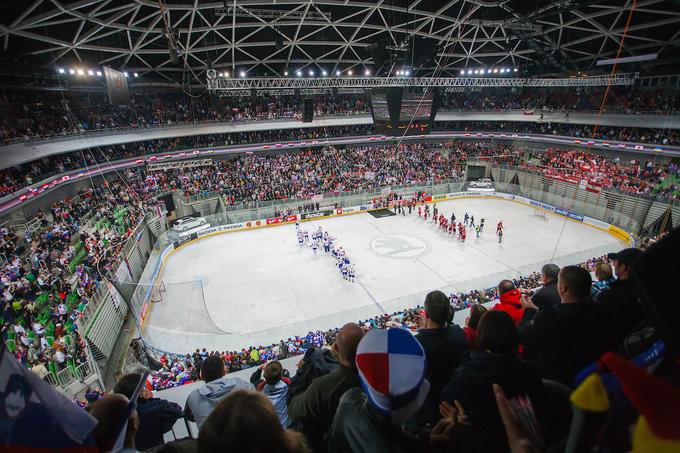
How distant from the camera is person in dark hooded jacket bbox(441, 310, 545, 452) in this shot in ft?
7.47

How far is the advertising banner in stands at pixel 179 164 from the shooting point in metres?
30.6

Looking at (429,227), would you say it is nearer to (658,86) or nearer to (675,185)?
(675,185)

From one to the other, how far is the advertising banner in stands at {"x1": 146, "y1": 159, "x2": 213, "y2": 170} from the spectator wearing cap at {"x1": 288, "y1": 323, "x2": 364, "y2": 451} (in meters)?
32.3

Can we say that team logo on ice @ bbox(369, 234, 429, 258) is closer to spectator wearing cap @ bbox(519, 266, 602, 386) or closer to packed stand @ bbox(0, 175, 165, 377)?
packed stand @ bbox(0, 175, 165, 377)

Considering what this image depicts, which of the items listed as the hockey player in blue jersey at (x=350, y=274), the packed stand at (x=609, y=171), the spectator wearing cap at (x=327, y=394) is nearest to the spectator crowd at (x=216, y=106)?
the packed stand at (x=609, y=171)

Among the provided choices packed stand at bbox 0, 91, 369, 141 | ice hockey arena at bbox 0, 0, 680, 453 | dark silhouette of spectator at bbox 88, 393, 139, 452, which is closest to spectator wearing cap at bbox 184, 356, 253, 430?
ice hockey arena at bbox 0, 0, 680, 453

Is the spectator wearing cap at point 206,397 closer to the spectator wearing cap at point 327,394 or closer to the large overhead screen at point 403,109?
the spectator wearing cap at point 327,394

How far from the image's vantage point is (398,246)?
24078 mm

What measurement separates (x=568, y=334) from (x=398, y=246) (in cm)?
2114

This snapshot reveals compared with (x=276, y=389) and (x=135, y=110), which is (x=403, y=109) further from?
(x=135, y=110)

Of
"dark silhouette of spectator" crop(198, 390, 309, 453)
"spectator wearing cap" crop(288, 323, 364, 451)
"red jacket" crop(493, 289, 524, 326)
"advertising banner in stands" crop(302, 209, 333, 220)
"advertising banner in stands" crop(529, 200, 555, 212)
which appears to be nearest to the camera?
"dark silhouette of spectator" crop(198, 390, 309, 453)

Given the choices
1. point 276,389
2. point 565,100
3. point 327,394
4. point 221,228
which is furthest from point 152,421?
point 565,100

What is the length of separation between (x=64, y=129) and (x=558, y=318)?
31551 mm

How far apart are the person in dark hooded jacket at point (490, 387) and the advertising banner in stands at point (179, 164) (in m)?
33.1
